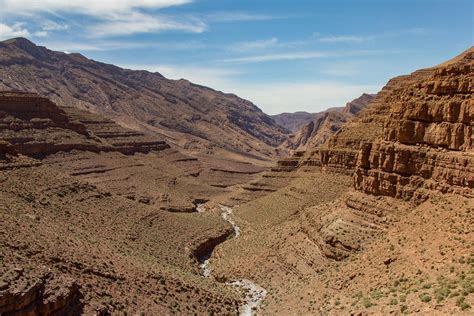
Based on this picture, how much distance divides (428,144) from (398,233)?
285 inches

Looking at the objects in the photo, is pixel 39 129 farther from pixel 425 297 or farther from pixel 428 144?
pixel 425 297

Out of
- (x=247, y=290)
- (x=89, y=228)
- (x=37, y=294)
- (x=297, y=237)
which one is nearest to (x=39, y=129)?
(x=89, y=228)

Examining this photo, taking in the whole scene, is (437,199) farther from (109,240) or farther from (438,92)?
(109,240)

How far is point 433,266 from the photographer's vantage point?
3038 cm

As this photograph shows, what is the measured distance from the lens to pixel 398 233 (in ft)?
121

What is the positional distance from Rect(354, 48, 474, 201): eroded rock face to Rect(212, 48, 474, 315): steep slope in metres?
0.08

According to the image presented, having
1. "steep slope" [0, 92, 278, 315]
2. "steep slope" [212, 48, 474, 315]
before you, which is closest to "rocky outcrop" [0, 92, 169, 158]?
"steep slope" [0, 92, 278, 315]

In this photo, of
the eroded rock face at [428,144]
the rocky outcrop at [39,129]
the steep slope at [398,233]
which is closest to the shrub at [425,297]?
the steep slope at [398,233]

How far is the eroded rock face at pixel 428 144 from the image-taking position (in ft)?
116

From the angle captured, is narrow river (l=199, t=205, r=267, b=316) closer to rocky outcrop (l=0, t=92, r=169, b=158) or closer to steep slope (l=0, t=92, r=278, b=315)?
steep slope (l=0, t=92, r=278, b=315)

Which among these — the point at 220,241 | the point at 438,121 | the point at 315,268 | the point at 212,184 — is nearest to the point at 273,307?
the point at 315,268

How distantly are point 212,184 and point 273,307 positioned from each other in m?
80.8

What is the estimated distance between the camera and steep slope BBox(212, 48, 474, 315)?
29.5 metres

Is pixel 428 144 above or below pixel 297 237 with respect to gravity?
above
